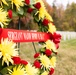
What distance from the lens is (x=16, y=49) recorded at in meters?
3.21

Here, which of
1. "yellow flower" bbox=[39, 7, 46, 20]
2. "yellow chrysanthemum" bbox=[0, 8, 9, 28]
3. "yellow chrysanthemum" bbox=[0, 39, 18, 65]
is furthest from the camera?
"yellow flower" bbox=[39, 7, 46, 20]

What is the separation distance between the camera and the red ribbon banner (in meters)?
3.46

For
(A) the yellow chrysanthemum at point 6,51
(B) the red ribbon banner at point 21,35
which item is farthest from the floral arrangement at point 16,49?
(B) the red ribbon banner at point 21,35

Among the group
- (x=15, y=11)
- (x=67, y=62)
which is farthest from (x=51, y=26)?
(x=67, y=62)

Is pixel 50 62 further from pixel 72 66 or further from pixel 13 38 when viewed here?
pixel 72 66

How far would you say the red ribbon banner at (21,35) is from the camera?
3458mm

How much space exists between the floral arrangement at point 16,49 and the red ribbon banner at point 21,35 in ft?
0.34

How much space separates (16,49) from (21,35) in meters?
0.69

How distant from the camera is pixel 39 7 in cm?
456

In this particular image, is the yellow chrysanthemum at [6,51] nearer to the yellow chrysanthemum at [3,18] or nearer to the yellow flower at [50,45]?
the yellow chrysanthemum at [3,18]

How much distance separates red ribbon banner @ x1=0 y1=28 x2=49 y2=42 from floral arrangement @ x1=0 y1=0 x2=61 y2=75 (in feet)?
0.34

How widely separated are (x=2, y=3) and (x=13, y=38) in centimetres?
51

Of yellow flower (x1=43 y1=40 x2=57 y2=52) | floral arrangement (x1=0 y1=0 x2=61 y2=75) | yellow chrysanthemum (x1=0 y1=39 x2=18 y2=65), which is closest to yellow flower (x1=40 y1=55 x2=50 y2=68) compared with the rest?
floral arrangement (x1=0 y1=0 x2=61 y2=75)

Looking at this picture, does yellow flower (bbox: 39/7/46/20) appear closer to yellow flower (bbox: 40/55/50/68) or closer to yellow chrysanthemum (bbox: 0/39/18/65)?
yellow flower (bbox: 40/55/50/68)
